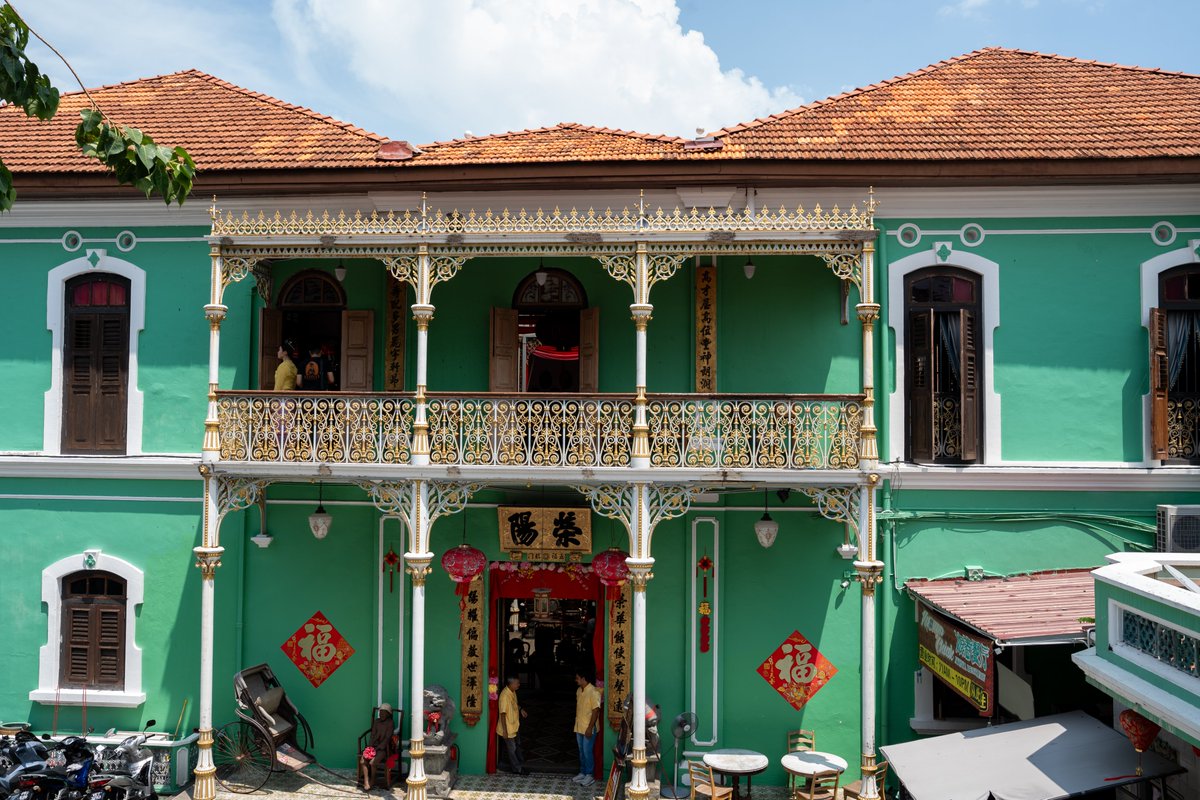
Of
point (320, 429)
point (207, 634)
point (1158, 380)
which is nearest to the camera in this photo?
point (320, 429)

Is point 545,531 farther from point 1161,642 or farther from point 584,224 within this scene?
point 1161,642

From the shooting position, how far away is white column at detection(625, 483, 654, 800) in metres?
10.2

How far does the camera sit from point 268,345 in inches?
475

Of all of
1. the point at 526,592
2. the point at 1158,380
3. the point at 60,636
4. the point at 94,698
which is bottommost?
the point at 94,698

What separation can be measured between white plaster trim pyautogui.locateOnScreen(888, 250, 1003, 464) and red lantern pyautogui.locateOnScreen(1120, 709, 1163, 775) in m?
4.37

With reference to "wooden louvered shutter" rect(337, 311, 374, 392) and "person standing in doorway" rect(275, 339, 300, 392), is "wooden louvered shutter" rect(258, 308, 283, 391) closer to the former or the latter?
"person standing in doorway" rect(275, 339, 300, 392)

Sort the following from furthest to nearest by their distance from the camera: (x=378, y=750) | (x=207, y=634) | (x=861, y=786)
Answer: (x=378, y=750) < (x=207, y=634) < (x=861, y=786)

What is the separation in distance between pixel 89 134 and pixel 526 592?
7.53 m

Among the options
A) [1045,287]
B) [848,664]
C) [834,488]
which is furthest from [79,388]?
[1045,287]

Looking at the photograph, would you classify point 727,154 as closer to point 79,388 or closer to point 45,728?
point 79,388

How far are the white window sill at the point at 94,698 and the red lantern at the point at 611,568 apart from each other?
21.4ft

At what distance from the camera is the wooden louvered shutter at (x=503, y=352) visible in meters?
11.8

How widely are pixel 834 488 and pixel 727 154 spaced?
14.6 feet

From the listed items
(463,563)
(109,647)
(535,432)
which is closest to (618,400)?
(535,432)
